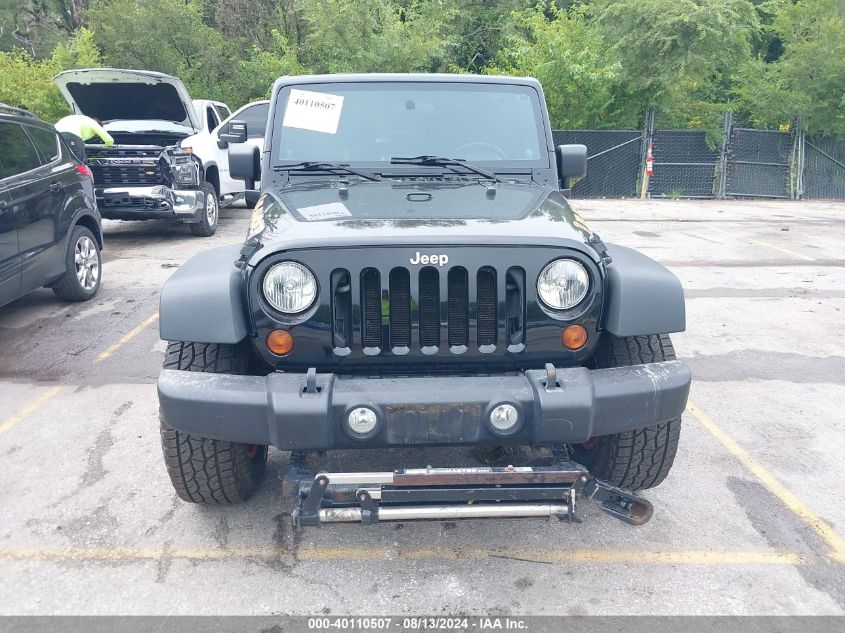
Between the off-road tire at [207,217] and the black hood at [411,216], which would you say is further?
the off-road tire at [207,217]

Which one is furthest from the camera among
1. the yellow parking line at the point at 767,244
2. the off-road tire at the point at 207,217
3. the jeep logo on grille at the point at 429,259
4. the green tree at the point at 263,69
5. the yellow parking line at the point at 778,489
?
the green tree at the point at 263,69

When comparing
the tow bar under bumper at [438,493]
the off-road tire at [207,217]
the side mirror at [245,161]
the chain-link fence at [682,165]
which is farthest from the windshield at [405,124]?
the chain-link fence at [682,165]

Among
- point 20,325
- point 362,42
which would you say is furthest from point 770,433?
point 362,42

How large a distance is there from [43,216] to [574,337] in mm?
4987

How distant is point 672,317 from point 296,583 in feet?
5.94

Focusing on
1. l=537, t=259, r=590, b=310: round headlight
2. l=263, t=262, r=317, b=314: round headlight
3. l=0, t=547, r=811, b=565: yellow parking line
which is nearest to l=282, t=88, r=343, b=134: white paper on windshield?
l=263, t=262, r=317, b=314: round headlight

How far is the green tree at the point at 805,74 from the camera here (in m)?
16.5

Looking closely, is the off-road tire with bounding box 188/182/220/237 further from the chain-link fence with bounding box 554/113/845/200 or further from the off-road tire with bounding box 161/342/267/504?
the chain-link fence with bounding box 554/113/845/200

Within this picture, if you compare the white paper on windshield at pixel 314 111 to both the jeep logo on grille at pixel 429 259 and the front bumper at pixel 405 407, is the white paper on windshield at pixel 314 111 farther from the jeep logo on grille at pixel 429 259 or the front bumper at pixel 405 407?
the front bumper at pixel 405 407

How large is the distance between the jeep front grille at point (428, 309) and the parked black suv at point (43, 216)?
153 inches

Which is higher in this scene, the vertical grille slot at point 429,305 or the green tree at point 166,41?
the green tree at point 166,41

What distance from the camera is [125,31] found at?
60.8ft

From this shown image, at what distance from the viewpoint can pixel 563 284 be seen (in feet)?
8.84

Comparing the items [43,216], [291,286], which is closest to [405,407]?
[291,286]
